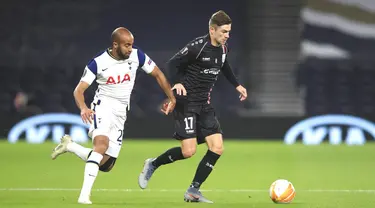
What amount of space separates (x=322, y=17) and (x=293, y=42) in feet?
6.03

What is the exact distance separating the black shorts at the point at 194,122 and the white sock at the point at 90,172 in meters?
1.06

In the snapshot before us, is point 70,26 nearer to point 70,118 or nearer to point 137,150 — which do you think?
point 70,118

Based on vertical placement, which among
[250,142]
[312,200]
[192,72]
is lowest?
[250,142]

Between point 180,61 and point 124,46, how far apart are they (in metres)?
0.88

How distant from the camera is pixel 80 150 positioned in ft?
29.9

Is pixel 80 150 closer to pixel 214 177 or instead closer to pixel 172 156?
pixel 172 156

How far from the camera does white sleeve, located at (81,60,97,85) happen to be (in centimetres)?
828

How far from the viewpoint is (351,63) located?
2273cm

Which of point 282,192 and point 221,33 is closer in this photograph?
point 282,192

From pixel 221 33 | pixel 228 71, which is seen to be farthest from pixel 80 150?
pixel 221 33

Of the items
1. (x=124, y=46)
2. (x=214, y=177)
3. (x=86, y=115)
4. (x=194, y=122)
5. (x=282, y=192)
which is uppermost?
(x=124, y=46)

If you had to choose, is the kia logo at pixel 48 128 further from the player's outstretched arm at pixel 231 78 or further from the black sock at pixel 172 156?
the player's outstretched arm at pixel 231 78

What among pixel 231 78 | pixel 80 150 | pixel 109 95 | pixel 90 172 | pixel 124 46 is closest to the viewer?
pixel 90 172

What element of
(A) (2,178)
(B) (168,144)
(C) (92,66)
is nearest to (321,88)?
(B) (168,144)
